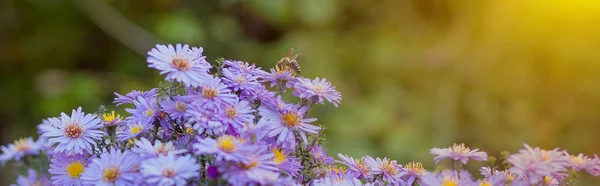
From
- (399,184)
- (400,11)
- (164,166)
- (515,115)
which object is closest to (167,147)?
(164,166)

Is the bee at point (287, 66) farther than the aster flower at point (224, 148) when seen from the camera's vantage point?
Yes

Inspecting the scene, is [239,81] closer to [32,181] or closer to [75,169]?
[75,169]

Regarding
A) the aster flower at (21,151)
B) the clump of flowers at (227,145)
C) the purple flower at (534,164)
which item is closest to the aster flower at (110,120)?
the clump of flowers at (227,145)

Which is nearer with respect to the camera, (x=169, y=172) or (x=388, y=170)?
(x=169, y=172)

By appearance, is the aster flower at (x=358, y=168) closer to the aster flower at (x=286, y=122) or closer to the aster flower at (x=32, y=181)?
the aster flower at (x=286, y=122)

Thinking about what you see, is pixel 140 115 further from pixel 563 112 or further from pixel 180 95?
pixel 563 112

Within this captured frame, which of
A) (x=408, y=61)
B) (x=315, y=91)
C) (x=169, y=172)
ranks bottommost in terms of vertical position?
(x=169, y=172)

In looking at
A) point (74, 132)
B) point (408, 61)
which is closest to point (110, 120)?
point (74, 132)
